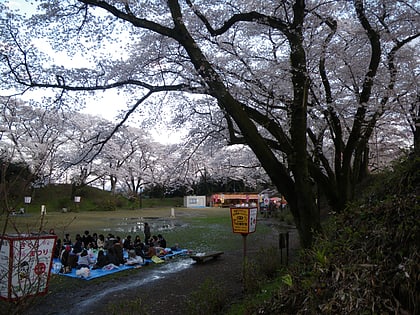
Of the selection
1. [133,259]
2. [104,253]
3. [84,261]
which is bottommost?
[133,259]

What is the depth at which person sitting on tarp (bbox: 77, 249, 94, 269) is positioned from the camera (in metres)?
9.52

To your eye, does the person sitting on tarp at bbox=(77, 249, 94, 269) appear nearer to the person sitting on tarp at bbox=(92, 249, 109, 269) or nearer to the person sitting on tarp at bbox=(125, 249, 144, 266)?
the person sitting on tarp at bbox=(92, 249, 109, 269)

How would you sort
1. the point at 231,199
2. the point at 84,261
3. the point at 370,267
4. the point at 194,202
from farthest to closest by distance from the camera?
1. the point at 194,202
2. the point at 231,199
3. the point at 84,261
4. the point at 370,267

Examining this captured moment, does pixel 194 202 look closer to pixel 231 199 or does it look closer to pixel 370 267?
pixel 231 199

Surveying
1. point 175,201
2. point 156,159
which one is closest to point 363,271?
point 156,159

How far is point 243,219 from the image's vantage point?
24.6ft

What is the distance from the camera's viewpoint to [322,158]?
31.1ft

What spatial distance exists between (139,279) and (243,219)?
11.2ft

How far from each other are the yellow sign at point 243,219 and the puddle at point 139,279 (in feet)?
9.26

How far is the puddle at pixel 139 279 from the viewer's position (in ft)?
22.2

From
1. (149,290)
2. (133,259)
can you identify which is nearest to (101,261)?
(133,259)

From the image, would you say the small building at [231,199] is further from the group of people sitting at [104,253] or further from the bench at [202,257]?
the bench at [202,257]

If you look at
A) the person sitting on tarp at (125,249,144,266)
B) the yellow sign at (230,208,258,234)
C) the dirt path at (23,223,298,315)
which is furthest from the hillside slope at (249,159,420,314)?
the person sitting on tarp at (125,249,144,266)

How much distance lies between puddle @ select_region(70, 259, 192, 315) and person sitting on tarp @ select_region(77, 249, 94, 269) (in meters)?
1.54
